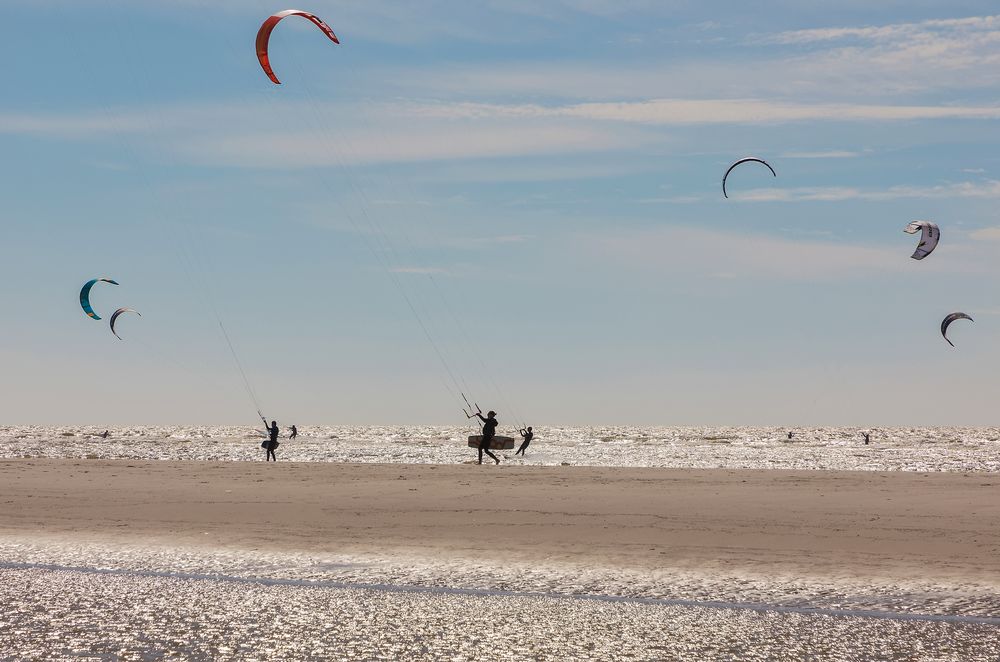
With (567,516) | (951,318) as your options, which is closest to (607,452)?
(951,318)

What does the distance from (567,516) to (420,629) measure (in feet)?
21.7

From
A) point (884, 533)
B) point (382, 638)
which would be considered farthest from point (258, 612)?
point (884, 533)

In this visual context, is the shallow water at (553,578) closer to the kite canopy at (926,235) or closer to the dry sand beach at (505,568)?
the dry sand beach at (505,568)

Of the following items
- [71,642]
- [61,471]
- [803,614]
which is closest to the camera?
[71,642]

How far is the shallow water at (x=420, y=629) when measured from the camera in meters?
8.12

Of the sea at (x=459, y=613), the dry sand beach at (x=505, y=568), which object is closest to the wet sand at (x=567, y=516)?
the dry sand beach at (x=505, y=568)

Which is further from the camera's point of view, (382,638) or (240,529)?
(240,529)

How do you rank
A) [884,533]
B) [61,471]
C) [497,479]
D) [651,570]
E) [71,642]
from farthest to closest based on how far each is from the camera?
[61,471], [497,479], [884,533], [651,570], [71,642]

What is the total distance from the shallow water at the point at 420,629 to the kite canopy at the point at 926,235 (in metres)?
19.1

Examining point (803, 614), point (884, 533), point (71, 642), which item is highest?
point (884, 533)

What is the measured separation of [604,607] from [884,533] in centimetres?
557

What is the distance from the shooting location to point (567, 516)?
1533 cm

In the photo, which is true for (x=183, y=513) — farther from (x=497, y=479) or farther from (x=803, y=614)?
(x=803, y=614)

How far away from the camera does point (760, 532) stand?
1380 centimetres
